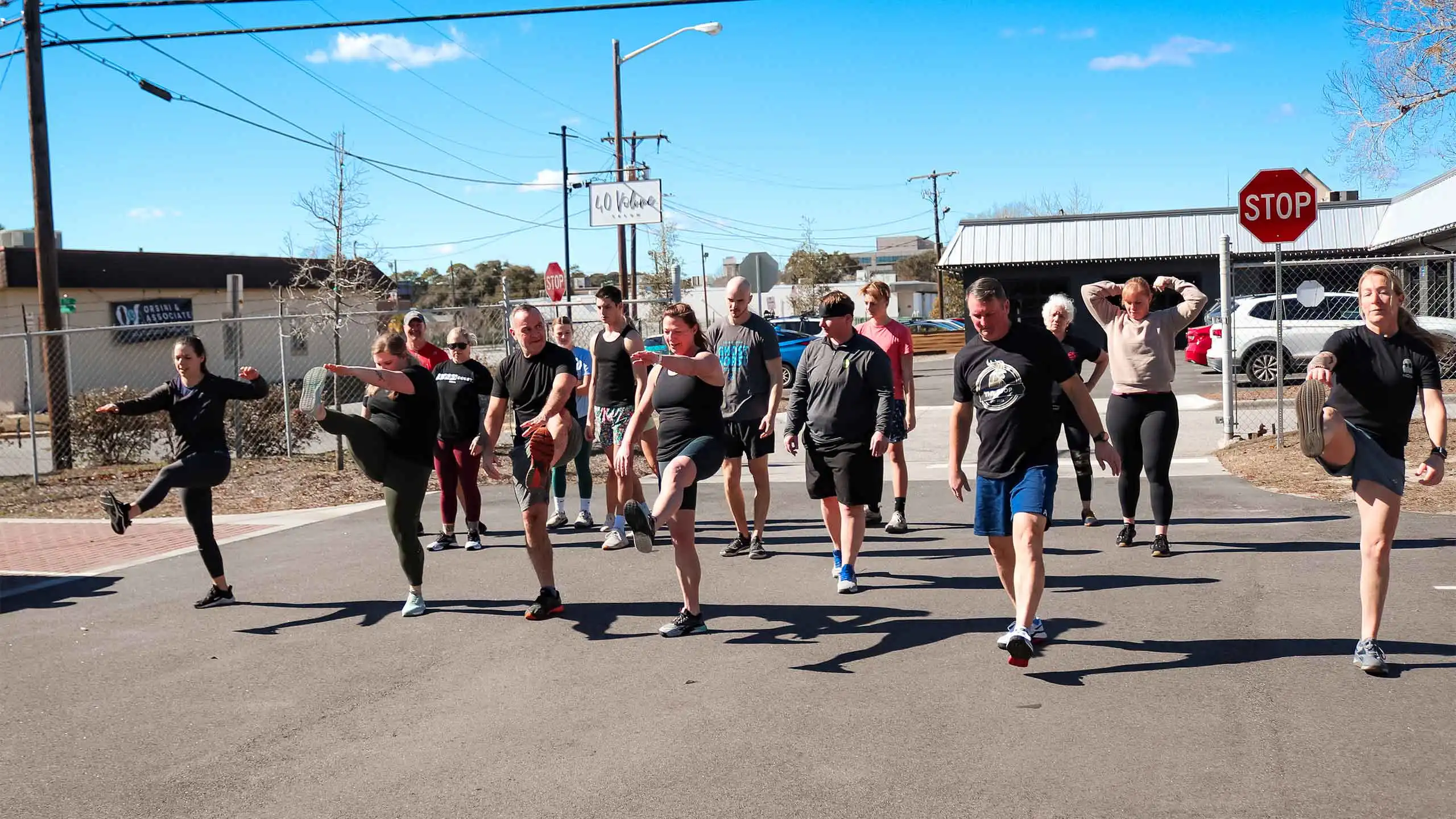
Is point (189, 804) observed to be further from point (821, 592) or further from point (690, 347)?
point (821, 592)

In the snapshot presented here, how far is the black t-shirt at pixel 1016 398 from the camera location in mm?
5496

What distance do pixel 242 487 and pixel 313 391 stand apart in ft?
24.1

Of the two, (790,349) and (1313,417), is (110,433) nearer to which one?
(1313,417)

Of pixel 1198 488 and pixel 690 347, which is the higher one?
pixel 690 347

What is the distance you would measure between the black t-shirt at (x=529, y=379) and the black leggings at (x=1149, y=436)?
11.8 feet

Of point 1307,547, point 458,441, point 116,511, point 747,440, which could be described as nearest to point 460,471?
point 458,441

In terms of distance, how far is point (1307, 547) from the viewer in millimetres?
8047

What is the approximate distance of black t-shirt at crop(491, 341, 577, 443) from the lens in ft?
24.0

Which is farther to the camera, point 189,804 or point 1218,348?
point 1218,348

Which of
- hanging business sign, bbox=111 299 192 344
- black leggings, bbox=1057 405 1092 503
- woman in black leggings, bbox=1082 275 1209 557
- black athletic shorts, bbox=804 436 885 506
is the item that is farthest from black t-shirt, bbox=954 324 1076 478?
hanging business sign, bbox=111 299 192 344

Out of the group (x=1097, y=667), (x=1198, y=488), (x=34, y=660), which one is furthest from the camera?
(x=1198, y=488)

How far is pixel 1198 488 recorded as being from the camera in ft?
35.5

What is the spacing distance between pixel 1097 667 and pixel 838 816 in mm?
2049

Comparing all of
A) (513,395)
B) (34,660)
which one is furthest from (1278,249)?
(34,660)
